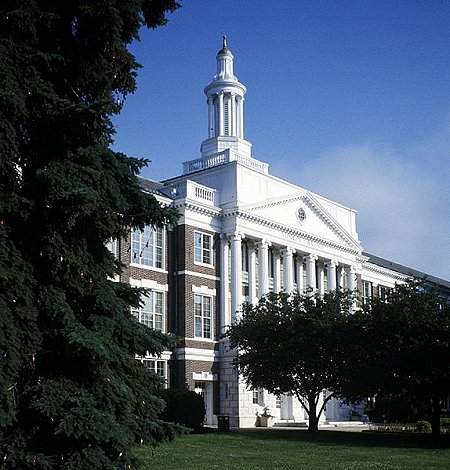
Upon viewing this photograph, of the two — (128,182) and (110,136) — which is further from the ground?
(110,136)

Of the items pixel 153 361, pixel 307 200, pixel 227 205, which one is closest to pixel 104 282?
pixel 153 361

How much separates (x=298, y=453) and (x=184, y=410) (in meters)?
11.2

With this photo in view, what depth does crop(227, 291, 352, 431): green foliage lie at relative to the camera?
31094 mm

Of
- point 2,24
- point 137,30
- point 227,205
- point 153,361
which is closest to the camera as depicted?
point 2,24

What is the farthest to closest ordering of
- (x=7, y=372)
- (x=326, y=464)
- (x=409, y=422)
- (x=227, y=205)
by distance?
(x=409, y=422) < (x=227, y=205) < (x=326, y=464) < (x=7, y=372)

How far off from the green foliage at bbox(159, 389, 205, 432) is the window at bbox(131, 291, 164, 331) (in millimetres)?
4790

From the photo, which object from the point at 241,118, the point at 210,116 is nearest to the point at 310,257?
the point at 241,118

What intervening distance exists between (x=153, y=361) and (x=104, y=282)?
27.0m

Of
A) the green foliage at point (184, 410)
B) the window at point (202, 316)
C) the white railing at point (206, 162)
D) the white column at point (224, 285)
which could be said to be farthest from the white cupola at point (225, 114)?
the green foliage at point (184, 410)

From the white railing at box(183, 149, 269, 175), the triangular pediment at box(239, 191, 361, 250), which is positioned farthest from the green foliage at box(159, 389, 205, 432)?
the white railing at box(183, 149, 269, 175)

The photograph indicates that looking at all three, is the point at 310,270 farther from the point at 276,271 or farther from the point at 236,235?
the point at 236,235

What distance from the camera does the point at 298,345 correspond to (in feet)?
103

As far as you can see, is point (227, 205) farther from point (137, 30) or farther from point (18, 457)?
point (18, 457)

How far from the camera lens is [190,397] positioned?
33.5 metres
